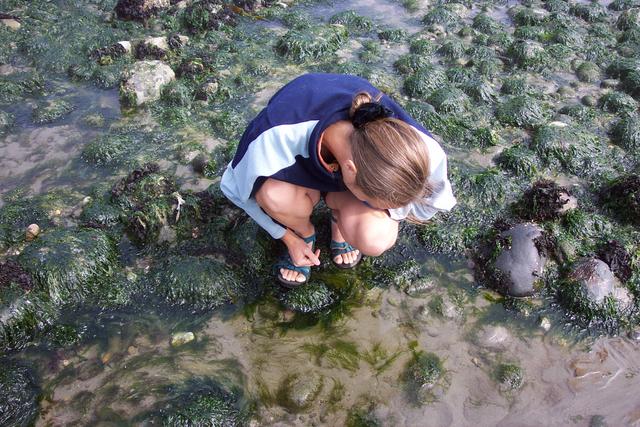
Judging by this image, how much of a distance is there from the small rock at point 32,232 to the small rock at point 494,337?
127 inches

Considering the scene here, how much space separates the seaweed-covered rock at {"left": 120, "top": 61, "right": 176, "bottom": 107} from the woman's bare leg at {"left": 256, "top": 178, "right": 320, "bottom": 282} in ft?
8.73

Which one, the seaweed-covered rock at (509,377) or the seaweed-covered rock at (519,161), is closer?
the seaweed-covered rock at (509,377)

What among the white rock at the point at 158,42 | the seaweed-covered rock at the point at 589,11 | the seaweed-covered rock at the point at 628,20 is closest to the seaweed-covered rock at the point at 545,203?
the seaweed-covered rock at the point at 628,20

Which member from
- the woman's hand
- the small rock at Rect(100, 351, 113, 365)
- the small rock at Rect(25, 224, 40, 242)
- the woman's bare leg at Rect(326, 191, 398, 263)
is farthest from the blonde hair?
the small rock at Rect(25, 224, 40, 242)

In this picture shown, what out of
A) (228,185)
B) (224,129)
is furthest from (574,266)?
(224,129)

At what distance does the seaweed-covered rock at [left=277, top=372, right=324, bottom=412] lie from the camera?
2849mm

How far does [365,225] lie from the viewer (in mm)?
2840

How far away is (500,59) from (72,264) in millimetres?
5157

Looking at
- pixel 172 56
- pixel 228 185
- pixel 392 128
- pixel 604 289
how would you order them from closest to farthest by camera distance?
pixel 392 128 < pixel 228 185 < pixel 604 289 < pixel 172 56

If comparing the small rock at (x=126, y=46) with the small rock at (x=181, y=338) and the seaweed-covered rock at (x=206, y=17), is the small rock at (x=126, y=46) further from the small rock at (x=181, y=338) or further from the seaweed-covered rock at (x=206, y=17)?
the small rock at (x=181, y=338)

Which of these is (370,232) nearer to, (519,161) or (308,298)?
(308,298)

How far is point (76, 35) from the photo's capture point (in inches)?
234

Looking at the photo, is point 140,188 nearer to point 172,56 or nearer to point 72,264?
point 72,264

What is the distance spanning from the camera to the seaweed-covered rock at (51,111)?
4.78m
